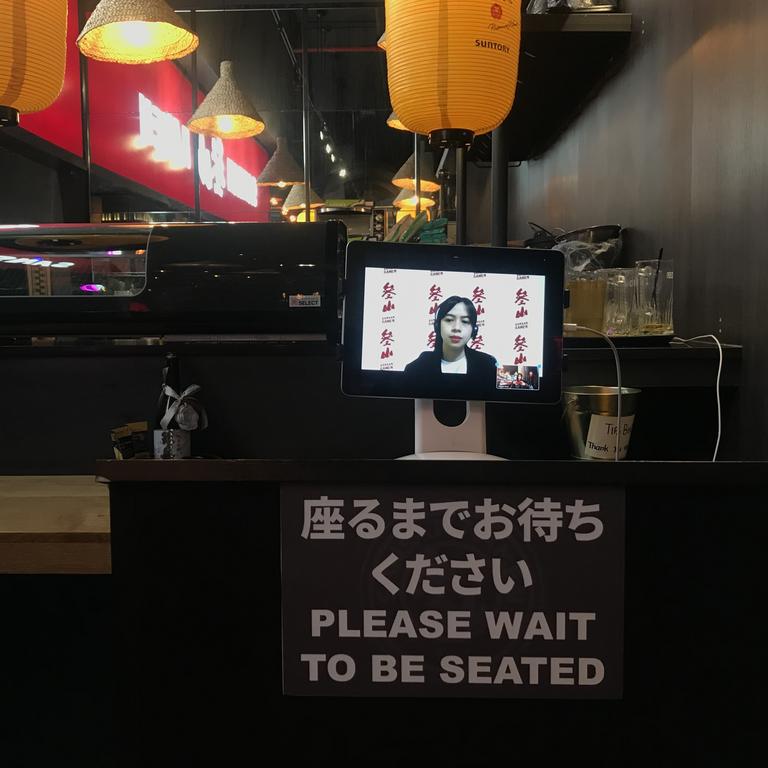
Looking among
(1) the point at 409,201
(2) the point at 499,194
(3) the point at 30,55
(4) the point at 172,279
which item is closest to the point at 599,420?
(4) the point at 172,279

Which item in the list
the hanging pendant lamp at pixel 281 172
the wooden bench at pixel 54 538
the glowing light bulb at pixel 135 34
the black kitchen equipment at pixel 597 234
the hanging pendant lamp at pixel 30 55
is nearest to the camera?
the wooden bench at pixel 54 538

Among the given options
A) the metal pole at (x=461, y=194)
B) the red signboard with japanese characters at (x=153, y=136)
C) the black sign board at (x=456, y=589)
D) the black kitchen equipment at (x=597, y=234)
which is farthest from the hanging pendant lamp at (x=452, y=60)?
the red signboard with japanese characters at (x=153, y=136)

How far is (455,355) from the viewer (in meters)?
1.18

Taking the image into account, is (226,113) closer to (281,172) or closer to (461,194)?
(461,194)

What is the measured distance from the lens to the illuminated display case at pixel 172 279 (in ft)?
5.19

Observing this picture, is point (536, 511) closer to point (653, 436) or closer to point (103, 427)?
point (653, 436)

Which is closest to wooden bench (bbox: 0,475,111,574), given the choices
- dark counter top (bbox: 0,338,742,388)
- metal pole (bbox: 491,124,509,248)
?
dark counter top (bbox: 0,338,742,388)

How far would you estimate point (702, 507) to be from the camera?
803mm

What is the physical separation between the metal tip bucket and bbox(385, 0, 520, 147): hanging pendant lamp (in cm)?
88

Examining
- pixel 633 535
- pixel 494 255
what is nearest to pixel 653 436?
pixel 494 255

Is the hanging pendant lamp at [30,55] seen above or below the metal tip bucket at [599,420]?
above

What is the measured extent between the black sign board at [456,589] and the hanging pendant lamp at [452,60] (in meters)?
1.39

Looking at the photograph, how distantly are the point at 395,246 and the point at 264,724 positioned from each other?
2.43 ft

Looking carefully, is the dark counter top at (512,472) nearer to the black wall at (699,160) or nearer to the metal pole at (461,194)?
the black wall at (699,160)
